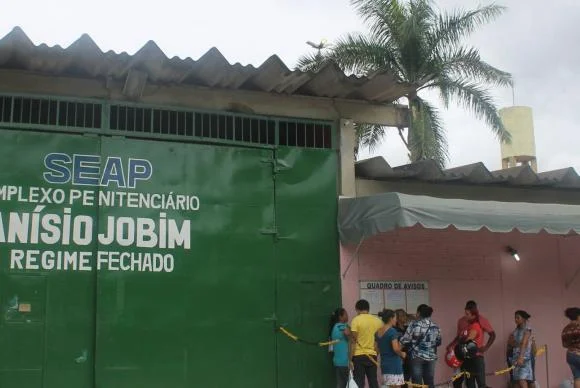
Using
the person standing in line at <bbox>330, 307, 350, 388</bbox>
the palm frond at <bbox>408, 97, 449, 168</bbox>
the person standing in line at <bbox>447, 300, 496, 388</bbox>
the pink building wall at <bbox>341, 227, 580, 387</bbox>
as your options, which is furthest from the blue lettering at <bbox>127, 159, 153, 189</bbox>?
the palm frond at <bbox>408, 97, 449, 168</bbox>

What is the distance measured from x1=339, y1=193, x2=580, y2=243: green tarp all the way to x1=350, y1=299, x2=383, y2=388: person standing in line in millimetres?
1207

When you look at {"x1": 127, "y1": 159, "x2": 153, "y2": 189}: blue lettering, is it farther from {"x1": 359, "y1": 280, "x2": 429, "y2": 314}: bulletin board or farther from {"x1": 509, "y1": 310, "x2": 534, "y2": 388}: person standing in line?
{"x1": 509, "y1": 310, "x2": 534, "y2": 388}: person standing in line

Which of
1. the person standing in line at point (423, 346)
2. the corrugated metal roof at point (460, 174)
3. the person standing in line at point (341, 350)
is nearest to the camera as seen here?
the person standing in line at point (341, 350)

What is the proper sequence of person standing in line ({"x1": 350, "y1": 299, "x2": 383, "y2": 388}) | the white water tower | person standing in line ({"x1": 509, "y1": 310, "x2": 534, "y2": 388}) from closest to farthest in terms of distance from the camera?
person standing in line ({"x1": 350, "y1": 299, "x2": 383, "y2": 388}), person standing in line ({"x1": 509, "y1": 310, "x2": 534, "y2": 388}), the white water tower

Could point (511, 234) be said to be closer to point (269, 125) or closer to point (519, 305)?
point (519, 305)

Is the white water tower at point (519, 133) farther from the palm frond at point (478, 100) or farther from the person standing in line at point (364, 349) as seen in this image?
the person standing in line at point (364, 349)

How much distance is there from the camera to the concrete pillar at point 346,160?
10.8 metres

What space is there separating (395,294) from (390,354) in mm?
1394

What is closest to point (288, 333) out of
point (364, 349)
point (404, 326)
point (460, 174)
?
point (364, 349)

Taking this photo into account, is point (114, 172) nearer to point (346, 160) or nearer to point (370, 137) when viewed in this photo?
point (346, 160)

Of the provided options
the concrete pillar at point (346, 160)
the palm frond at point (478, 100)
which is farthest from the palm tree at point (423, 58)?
the concrete pillar at point (346, 160)

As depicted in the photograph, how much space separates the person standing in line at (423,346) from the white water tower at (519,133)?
14.2 metres

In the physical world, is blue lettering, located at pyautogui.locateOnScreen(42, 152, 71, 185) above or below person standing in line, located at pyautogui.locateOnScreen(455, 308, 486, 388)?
above

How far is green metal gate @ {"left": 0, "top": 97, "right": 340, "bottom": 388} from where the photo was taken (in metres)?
8.91
